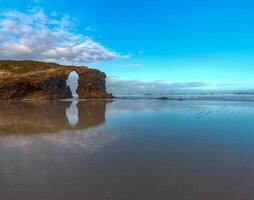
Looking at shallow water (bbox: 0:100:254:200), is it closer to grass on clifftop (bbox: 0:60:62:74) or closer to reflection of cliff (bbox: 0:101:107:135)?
reflection of cliff (bbox: 0:101:107:135)

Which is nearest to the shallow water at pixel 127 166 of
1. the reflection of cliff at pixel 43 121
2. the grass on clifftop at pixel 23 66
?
the reflection of cliff at pixel 43 121

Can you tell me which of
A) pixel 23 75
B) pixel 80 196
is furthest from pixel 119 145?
pixel 23 75

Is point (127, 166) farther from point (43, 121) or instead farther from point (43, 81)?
point (43, 81)

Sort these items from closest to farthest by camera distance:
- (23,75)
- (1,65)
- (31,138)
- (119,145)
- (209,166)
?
(209,166) < (119,145) < (31,138) < (23,75) < (1,65)

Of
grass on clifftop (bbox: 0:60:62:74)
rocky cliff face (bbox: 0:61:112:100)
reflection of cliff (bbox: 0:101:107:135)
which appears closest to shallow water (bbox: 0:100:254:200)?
reflection of cliff (bbox: 0:101:107:135)

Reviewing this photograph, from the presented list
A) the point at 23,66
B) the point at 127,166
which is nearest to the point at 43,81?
the point at 23,66

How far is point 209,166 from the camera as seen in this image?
485 cm

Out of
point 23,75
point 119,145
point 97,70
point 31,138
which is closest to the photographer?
point 119,145

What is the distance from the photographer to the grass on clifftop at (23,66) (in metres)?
34.7

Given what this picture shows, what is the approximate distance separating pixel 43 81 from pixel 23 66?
5302mm

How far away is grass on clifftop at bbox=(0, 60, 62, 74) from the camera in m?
34.7

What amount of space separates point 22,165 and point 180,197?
317 cm

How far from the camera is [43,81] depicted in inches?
1335

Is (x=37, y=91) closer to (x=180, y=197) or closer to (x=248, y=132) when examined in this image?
(x=248, y=132)
